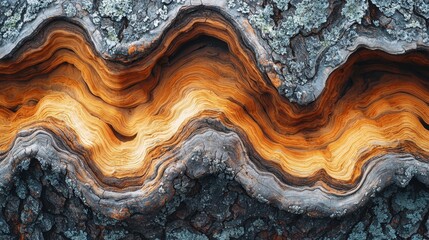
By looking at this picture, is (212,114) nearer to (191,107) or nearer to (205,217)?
(191,107)

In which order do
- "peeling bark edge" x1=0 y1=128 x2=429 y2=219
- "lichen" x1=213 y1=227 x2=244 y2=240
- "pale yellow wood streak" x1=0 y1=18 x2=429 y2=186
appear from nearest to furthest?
"peeling bark edge" x1=0 y1=128 x2=429 y2=219 < "pale yellow wood streak" x1=0 y1=18 x2=429 y2=186 < "lichen" x1=213 y1=227 x2=244 y2=240

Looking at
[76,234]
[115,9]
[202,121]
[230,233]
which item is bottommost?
[230,233]

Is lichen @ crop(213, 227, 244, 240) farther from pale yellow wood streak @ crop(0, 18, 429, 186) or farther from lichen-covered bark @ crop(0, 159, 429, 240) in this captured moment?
pale yellow wood streak @ crop(0, 18, 429, 186)

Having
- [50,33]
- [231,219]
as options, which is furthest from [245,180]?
[50,33]

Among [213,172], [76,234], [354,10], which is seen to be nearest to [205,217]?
[213,172]

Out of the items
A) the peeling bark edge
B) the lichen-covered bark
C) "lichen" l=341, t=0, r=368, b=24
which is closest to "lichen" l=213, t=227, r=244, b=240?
the lichen-covered bark

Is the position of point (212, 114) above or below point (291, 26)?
below

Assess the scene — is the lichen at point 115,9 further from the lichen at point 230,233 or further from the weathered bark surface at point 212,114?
the lichen at point 230,233
